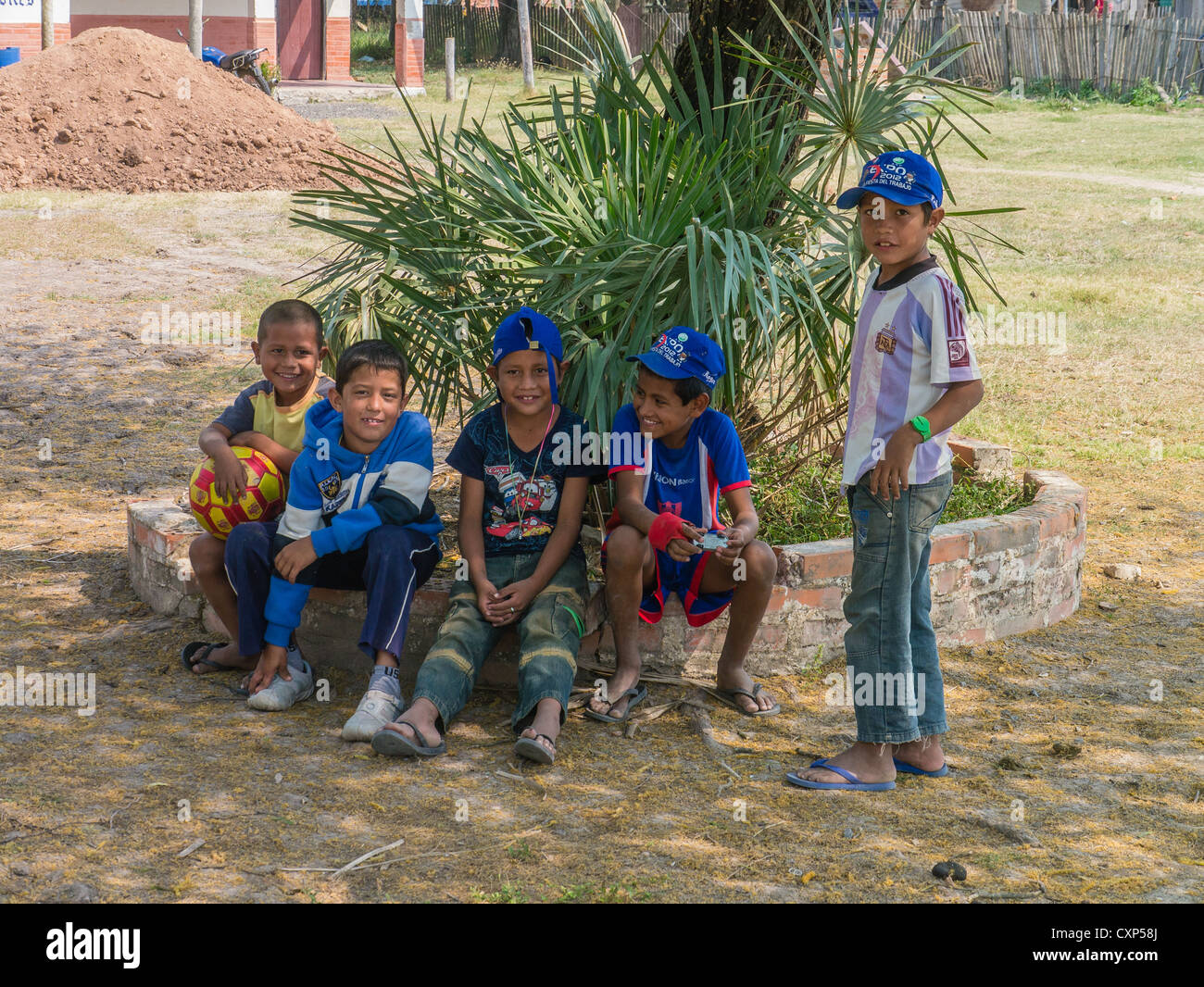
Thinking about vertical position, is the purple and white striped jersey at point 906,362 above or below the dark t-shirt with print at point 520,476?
above

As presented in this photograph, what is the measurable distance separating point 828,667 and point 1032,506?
1221 mm

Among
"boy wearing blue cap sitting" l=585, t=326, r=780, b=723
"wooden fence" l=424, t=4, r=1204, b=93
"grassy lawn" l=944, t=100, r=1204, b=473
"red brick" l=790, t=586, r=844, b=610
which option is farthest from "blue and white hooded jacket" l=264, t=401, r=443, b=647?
"wooden fence" l=424, t=4, r=1204, b=93

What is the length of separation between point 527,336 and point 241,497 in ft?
3.55

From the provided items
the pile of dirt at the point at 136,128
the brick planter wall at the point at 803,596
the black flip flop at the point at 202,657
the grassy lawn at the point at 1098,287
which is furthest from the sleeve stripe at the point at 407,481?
the pile of dirt at the point at 136,128

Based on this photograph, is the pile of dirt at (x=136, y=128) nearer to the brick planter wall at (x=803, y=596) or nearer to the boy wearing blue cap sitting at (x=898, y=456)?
the brick planter wall at (x=803, y=596)

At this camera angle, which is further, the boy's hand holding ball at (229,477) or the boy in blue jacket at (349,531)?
the boy's hand holding ball at (229,477)

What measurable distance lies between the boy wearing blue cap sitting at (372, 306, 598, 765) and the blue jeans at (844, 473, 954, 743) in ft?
2.88

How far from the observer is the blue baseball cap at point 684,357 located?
3.84m

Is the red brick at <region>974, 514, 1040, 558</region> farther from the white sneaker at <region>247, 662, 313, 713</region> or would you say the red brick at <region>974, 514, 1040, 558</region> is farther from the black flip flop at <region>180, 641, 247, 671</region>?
the black flip flop at <region>180, 641, 247, 671</region>

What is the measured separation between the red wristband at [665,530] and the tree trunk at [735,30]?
81.4 inches

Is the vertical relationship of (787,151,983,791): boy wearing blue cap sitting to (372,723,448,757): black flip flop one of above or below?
above

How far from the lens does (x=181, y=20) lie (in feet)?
80.1

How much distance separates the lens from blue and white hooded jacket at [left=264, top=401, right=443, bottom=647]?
3998 mm

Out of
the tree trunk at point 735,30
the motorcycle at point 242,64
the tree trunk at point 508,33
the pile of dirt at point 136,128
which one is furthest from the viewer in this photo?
the tree trunk at point 508,33
